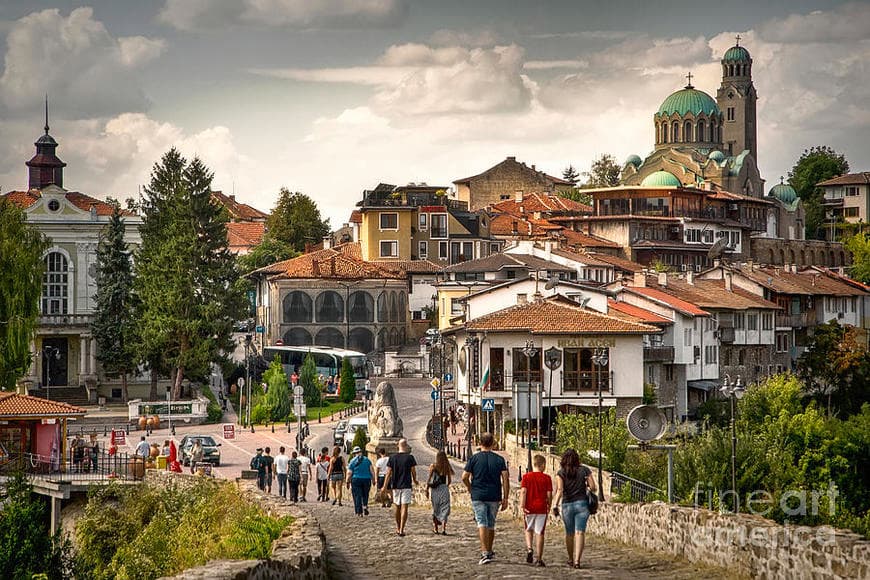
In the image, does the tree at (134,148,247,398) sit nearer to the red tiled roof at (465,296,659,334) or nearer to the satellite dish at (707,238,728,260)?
the red tiled roof at (465,296,659,334)

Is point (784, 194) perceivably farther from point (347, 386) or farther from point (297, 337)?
point (347, 386)

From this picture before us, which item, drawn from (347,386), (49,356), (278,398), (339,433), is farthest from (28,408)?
(347,386)

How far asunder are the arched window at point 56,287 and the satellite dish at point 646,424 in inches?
2228

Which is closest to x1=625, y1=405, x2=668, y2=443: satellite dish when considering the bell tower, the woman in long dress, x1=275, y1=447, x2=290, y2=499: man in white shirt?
the woman in long dress

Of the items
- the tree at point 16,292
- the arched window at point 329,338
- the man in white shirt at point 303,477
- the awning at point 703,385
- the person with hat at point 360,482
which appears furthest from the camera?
the arched window at point 329,338

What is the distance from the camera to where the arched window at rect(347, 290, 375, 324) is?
327 ft

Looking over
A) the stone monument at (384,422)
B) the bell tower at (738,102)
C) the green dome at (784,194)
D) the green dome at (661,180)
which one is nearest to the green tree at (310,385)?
the stone monument at (384,422)

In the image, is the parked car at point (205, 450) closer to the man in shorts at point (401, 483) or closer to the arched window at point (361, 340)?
the man in shorts at point (401, 483)

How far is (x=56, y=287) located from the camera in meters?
79.2

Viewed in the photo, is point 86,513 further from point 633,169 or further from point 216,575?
point 633,169

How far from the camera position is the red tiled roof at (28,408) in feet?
148

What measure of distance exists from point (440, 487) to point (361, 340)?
79383mm

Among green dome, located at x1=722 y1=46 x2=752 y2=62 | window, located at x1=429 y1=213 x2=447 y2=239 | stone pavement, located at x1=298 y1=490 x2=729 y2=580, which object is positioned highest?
green dome, located at x1=722 y1=46 x2=752 y2=62

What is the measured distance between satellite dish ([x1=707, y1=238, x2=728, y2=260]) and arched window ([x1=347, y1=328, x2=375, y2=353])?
86.4 feet
